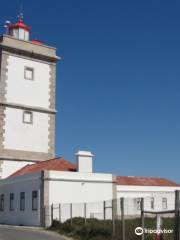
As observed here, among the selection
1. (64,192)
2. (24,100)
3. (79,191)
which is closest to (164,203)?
(79,191)

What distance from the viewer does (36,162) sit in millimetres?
35688

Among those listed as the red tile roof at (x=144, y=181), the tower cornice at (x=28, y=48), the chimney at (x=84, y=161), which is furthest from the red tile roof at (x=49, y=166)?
the tower cornice at (x=28, y=48)

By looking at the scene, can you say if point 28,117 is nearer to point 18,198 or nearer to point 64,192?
point 18,198

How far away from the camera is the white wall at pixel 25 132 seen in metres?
34.8

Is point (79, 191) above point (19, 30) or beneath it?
beneath

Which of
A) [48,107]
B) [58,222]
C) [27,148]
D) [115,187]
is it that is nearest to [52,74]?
[48,107]

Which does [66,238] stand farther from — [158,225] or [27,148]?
[27,148]

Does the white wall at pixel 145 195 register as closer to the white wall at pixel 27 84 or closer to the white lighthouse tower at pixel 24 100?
the white lighthouse tower at pixel 24 100

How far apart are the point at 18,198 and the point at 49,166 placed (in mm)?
2874

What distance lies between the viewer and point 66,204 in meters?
27.5

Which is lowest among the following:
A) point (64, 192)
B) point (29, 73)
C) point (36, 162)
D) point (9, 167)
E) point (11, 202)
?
point (11, 202)

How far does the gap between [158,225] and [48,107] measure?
24679mm

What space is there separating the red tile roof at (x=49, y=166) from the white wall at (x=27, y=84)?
5.04 meters

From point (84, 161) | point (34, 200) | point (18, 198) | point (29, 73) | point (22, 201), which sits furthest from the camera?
point (29, 73)
